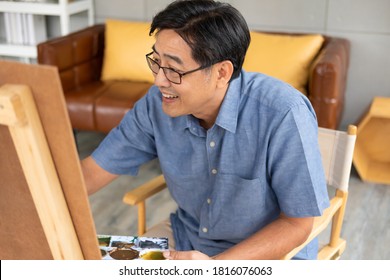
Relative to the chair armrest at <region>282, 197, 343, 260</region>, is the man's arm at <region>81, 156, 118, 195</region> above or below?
above

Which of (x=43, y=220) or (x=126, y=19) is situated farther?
(x=126, y=19)

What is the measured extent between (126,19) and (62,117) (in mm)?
3712

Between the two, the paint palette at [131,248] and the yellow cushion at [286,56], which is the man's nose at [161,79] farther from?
the yellow cushion at [286,56]

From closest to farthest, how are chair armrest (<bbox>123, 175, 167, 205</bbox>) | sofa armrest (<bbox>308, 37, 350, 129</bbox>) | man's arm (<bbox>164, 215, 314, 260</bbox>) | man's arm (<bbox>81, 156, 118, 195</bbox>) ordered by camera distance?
man's arm (<bbox>164, 215, 314, 260</bbox>)
man's arm (<bbox>81, 156, 118, 195</bbox>)
chair armrest (<bbox>123, 175, 167, 205</bbox>)
sofa armrest (<bbox>308, 37, 350, 129</bbox>)

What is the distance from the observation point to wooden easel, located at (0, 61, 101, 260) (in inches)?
30.7

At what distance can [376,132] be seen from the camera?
142 inches

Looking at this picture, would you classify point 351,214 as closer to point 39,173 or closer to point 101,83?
point 101,83

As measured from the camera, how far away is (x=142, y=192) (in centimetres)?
180

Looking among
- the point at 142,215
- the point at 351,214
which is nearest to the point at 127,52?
the point at 351,214

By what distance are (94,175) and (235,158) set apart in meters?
0.43

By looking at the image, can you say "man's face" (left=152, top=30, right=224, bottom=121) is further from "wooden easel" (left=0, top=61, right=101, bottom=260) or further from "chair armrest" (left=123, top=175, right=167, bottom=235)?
"wooden easel" (left=0, top=61, right=101, bottom=260)

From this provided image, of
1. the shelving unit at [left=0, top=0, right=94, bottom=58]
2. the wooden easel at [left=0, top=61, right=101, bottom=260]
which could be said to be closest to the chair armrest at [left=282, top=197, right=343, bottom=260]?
the wooden easel at [left=0, top=61, right=101, bottom=260]
